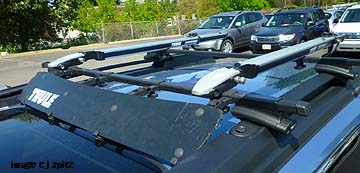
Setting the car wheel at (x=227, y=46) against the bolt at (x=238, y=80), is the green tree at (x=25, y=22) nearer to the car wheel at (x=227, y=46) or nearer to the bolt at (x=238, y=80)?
the car wheel at (x=227, y=46)

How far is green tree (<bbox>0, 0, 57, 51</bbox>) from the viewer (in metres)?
22.0

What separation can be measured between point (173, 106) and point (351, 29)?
12.2 metres

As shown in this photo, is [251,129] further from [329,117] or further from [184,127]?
[329,117]

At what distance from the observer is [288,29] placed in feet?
44.2

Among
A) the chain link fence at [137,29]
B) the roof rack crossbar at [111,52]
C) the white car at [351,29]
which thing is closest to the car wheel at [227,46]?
the white car at [351,29]

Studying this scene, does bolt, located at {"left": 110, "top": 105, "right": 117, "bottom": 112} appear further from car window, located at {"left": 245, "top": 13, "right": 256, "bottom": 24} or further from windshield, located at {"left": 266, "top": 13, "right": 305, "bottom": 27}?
car window, located at {"left": 245, "top": 13, "right": 256, "bottom": 24}

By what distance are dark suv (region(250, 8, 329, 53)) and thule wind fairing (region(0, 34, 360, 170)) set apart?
11533 millimetres

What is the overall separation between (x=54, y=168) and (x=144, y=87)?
54cm

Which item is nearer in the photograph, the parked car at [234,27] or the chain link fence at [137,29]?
the parked car at [234,27]

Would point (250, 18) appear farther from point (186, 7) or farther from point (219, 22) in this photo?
point (186, 7)

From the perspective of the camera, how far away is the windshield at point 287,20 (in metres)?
13.9

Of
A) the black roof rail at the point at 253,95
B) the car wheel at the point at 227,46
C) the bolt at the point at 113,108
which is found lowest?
the car wheel at the point at 227,46

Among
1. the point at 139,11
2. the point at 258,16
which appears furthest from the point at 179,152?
the point at 139,11

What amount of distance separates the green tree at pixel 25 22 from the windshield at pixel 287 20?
14363 mm
